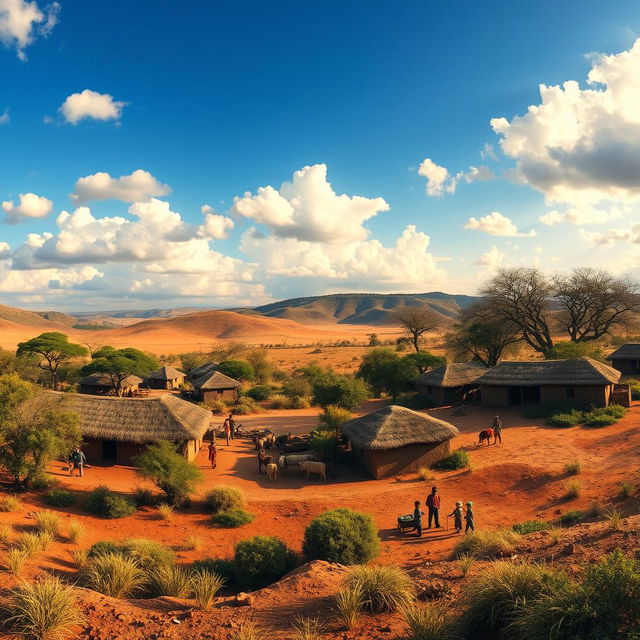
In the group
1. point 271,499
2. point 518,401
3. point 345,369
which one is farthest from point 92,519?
point 345,369

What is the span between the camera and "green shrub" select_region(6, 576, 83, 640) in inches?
241

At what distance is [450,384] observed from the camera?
3072cm

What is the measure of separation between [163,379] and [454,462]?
31323 millimetres

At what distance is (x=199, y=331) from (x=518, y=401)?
12241 centimetres

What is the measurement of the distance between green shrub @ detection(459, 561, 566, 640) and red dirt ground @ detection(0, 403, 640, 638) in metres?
2.99

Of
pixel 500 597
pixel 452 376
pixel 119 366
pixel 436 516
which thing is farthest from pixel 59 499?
pixel 452 376

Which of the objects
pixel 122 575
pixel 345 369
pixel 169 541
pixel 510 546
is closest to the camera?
pixel 122 575

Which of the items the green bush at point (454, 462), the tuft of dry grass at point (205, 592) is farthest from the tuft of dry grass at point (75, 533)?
the green bush at point (454, 462)

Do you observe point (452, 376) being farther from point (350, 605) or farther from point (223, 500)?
point (350, 605)

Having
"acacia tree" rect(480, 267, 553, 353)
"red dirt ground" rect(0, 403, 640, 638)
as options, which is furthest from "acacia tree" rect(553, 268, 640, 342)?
"red dirt ground" rect(0, 403, 640, 638)

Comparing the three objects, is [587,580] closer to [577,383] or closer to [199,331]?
[577,383]

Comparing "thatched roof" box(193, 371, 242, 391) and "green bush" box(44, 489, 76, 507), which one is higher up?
"thatched roof" box(193, 371, 242, 391)

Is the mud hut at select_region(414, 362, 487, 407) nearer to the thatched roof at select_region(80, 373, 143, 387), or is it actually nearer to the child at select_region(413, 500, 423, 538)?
the child at select_region(413, 500, 423, 538)

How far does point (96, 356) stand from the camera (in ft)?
125
